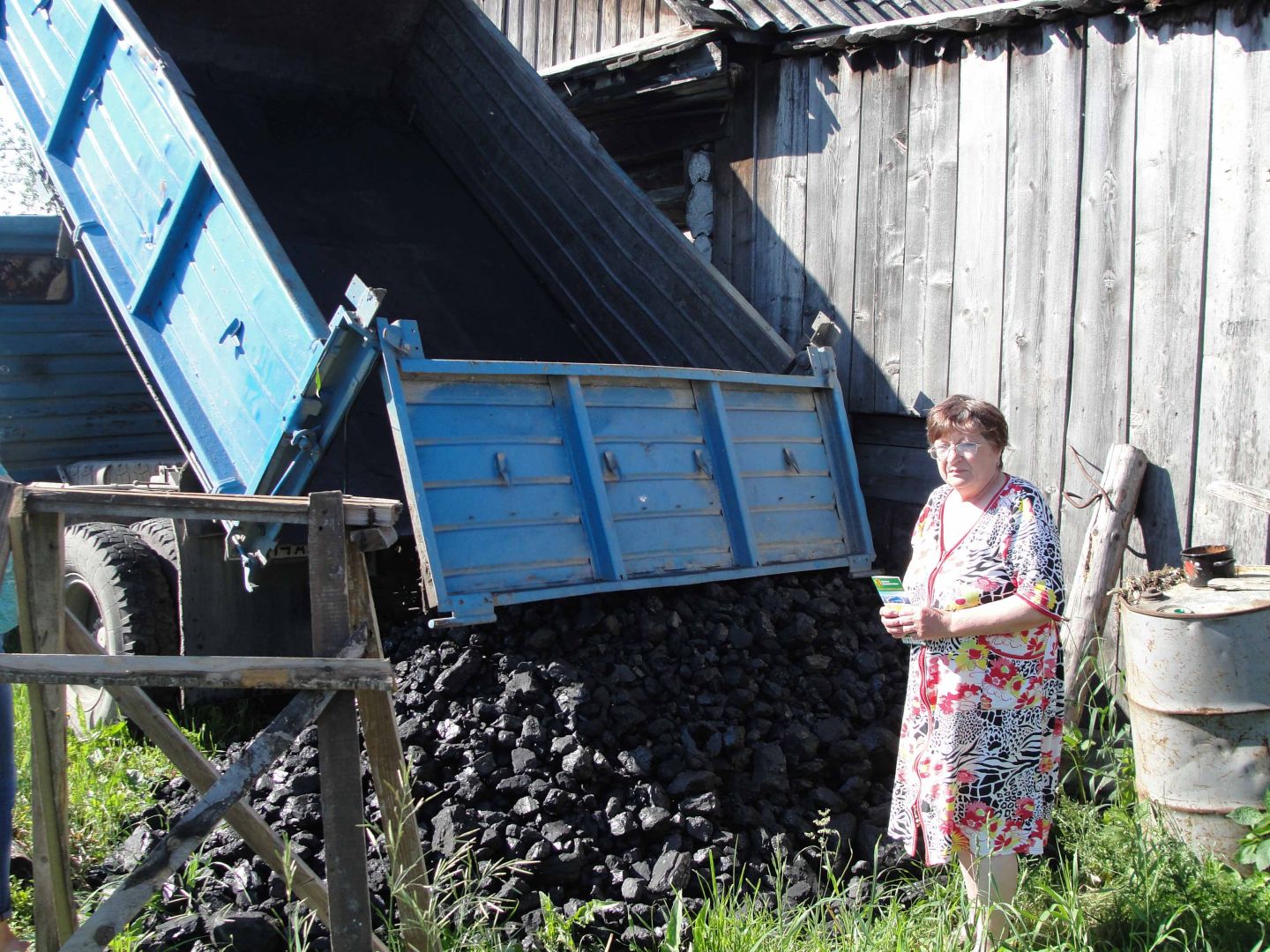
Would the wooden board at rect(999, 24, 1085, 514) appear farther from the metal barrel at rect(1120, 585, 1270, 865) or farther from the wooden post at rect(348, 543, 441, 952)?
the wooden post at rect(348, 543, 441, 952)

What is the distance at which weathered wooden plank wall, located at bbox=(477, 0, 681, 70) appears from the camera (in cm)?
671

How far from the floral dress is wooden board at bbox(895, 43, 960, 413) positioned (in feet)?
7.83

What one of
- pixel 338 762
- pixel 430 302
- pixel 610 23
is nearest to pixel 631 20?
pixel 610 23

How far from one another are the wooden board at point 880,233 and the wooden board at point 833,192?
49 millimetres

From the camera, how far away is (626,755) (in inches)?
137

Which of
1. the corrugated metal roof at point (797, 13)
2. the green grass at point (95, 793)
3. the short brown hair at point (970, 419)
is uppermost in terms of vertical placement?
the corrugated metal roof at point (797, 13)

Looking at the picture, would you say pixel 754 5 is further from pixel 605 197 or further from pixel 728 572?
pixel 728 572

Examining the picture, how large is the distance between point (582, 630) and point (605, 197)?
261 cm

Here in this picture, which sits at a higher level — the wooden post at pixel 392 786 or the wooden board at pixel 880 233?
the wooden board at pixel 880 233

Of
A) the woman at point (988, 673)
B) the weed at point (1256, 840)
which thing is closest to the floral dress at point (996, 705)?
the woman at point (988, 673)

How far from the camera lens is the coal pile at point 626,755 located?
3.17 m

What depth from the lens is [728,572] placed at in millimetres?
4301

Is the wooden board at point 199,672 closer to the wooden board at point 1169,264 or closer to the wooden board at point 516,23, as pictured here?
the wooden board at point 1169,264

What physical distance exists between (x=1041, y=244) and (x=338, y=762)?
145 inches
